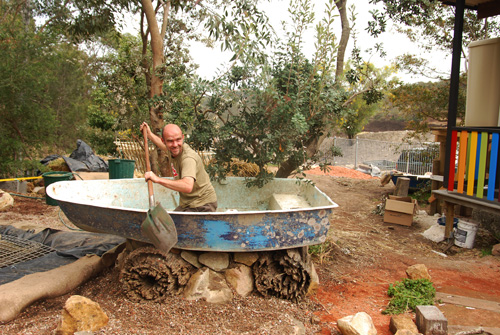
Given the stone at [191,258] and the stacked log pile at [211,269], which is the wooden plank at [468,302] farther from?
the stone at [191,258]

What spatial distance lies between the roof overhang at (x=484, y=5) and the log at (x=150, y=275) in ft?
17.6

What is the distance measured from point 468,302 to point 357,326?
1.49 metres

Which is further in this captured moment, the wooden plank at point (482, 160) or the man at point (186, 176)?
the wooden plank at point (482, 160)

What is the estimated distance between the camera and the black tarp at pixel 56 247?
3540 mm

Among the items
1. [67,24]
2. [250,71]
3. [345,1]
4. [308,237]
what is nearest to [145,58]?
[67,24]

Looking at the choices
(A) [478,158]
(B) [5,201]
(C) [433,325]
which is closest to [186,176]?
(C) [433,325]

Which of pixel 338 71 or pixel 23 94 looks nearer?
pixel 338 71

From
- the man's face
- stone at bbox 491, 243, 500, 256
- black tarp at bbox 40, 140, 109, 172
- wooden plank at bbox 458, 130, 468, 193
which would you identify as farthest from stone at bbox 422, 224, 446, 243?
black tarp at bbox 40, 140, 109, 172

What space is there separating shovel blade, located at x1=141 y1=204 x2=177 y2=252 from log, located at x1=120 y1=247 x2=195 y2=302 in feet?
0.90

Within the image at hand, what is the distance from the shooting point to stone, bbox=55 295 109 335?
8.08 ft

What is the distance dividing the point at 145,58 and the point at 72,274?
3.94m

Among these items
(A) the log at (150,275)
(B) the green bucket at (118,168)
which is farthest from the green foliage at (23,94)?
(A) the log at (150,275)

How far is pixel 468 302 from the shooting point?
11.2ft

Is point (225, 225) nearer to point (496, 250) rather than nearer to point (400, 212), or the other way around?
point (496, 250)
